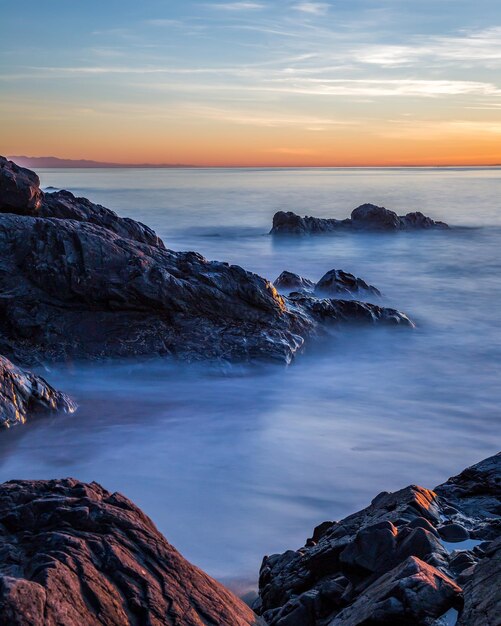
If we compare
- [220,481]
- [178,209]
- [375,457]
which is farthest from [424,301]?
[178,209]

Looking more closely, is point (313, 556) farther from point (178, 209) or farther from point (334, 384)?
point (178, 209)

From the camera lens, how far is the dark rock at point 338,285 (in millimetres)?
14562

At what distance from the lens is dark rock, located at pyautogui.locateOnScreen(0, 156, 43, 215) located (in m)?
10.8

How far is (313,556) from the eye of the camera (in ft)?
13.3

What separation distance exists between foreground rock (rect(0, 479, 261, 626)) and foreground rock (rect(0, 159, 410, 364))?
6101mm

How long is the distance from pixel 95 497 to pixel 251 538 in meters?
2.25

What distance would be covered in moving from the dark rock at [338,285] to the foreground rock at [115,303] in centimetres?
410

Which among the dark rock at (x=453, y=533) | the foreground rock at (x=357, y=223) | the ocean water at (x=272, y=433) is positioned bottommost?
the ocean water at (x=272, y=433)

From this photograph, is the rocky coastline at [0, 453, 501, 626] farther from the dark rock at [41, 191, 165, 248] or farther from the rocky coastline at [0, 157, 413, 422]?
the dark rock at [41, 191, 165, 248]

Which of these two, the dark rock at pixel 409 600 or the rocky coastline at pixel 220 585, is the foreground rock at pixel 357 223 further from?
the dark rock at pixel 409 600

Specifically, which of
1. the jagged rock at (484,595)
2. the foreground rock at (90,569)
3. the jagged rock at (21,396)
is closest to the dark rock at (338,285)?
the jagged rock at (21,396)

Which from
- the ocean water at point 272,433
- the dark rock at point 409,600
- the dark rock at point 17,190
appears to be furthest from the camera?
the dark rock at point 17,190

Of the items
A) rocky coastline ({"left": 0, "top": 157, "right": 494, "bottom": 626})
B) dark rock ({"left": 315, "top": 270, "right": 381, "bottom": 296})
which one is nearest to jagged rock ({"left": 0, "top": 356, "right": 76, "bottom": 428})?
rocky coastline ({"left": 0, "top": 157, "right": 494, "bottom": 626})

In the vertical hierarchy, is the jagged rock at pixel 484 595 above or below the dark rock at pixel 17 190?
below
